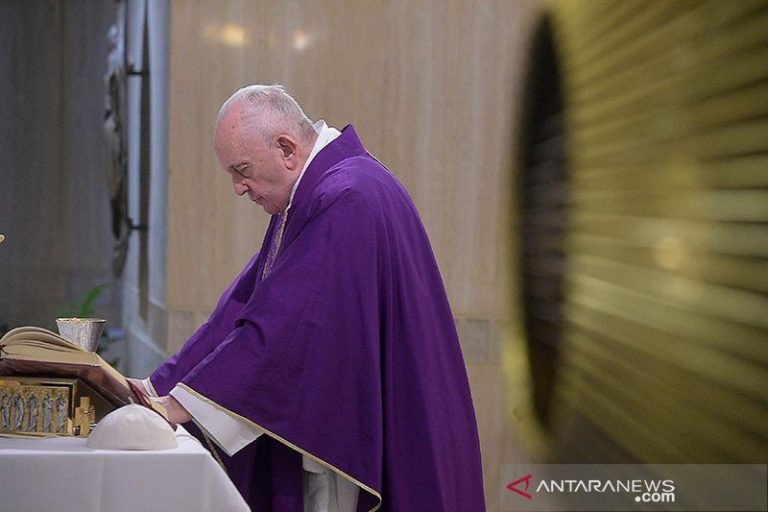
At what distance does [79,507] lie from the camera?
7.50 ft

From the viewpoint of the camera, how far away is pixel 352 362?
114 inches

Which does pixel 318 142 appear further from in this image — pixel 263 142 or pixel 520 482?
pixel 520 482

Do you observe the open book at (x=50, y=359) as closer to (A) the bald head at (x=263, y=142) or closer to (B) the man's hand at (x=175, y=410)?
(B) the man's hand at (x=175, y=410)

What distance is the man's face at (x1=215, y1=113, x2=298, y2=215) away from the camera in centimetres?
303

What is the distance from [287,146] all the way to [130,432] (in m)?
1.07

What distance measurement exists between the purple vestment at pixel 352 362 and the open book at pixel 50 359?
0.31 metres

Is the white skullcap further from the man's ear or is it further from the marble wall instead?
the marble wall

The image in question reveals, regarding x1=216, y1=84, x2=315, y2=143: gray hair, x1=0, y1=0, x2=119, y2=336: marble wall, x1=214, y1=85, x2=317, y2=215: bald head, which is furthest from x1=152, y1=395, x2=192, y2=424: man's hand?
x1=0, y1=0, x2=119, y2=336: marble wall

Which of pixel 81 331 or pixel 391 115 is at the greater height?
pixel 391 115

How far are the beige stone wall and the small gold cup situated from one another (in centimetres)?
239

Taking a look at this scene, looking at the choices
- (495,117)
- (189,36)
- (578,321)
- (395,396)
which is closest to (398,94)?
(495,117)

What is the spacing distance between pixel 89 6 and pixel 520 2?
2.74 m

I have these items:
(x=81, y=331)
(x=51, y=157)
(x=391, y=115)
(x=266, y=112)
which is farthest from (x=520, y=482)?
(x=51, y=157)

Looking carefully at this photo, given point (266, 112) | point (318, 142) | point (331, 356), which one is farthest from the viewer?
point (318, 142)
